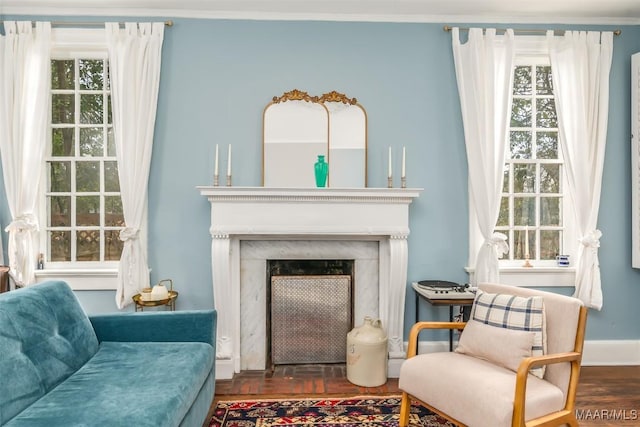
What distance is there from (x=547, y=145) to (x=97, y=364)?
3.69 m

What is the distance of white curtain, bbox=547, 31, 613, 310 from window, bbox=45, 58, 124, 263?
3721 mm

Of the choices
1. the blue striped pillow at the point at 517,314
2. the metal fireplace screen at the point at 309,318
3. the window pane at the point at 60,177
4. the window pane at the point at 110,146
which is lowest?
the metal fireplace screen at the point at 309,318

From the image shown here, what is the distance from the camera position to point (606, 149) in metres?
3.31

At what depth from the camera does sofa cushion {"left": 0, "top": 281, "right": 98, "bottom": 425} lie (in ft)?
5.23

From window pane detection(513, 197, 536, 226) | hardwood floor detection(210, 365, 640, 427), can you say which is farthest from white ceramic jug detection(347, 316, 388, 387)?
window pane detection(513, 197, 536, 226)

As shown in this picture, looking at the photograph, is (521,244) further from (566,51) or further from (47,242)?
(47,242)

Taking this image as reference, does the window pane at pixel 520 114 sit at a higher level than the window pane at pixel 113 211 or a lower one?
higher

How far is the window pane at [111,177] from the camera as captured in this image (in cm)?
331

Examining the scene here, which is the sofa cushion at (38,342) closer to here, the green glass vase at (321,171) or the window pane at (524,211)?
the green glass vase at (321,171)

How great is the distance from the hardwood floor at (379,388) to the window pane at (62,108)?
2.51 meters

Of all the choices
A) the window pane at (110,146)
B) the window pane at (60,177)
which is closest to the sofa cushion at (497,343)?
the window pane at (110,146)

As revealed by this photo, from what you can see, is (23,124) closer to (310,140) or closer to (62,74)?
(62,74)

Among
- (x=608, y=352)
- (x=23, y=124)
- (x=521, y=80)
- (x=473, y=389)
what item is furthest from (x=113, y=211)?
(x=608, y=352)

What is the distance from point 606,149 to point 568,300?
1935 millimetres
